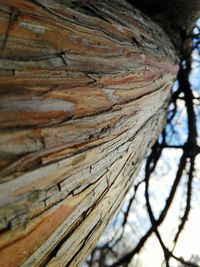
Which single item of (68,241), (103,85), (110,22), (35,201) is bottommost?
(68,241)

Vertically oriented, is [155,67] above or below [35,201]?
above

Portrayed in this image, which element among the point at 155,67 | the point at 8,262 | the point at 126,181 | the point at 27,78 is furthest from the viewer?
the point at 155,67

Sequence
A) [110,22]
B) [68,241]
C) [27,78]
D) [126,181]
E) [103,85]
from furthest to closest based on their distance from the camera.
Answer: [126,181] → [110,22] → [103,85] → [68,241] → [27,78]

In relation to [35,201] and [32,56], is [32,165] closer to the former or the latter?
[35,201]

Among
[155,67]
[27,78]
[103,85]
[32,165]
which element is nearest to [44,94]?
[27,78]

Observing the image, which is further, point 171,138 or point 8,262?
point 171,138

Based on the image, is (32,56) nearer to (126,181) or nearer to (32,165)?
(32,165)
